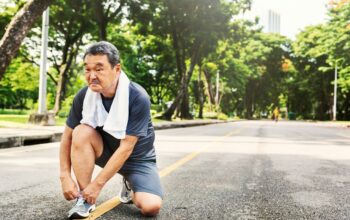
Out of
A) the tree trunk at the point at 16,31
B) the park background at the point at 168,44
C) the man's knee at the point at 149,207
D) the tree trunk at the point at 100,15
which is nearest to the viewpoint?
the man's knee at the point at 149,207

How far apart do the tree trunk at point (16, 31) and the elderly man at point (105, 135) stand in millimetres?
9467

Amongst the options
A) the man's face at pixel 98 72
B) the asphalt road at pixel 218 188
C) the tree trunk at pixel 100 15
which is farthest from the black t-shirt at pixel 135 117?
the tree trunk at pixel 100 15

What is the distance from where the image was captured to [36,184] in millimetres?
5445

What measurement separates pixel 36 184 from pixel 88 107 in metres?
2.08

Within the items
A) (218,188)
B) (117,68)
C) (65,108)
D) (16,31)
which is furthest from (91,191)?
(65,108)

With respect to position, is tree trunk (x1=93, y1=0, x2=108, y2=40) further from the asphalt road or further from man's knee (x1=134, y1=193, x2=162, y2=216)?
man's knee (x1=134, y1=193, x2=162, y2=216)

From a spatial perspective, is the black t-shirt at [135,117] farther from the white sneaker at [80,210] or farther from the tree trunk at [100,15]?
the tree trunk at [100,15]

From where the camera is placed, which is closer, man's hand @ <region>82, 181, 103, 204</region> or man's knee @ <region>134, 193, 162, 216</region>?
man's hand @ <region>82, 181, 103, 204</region>

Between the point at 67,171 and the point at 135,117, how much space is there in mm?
679

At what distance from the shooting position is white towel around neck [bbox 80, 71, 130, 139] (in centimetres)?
362

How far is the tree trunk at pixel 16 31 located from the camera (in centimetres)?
1251

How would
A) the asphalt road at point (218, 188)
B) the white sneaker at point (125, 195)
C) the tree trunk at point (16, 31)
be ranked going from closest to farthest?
the asphalt road at point (218, 188)
the white sneaker at point (125, 195)
the tree trunk at point (16, 31)

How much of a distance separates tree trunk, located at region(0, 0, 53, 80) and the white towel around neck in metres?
9.60

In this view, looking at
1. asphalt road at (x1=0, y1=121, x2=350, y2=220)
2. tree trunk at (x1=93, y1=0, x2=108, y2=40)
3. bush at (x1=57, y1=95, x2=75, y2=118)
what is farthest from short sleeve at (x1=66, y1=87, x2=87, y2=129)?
bush at (x1=57, y1=95, x2=75, y2=118)
